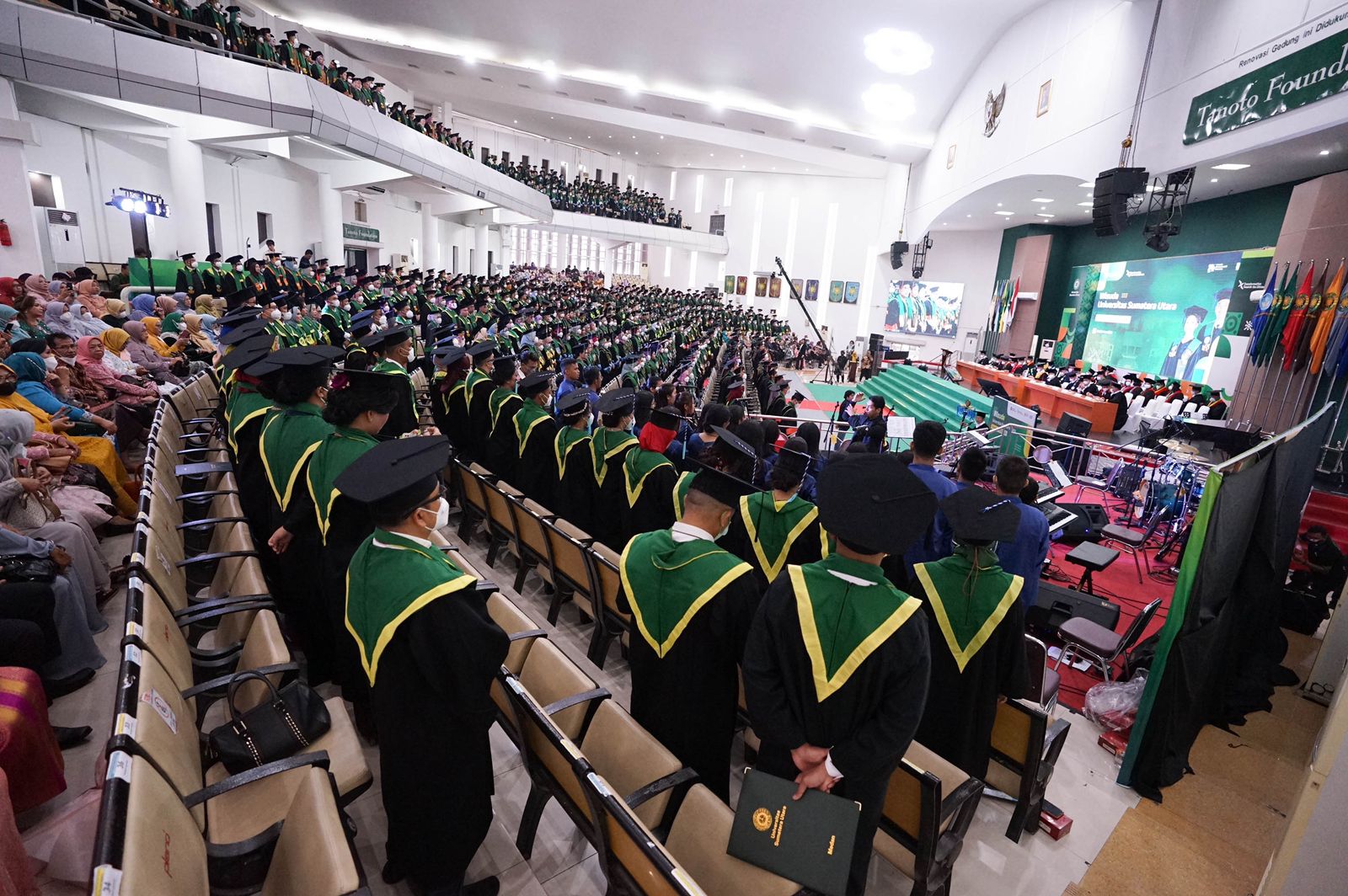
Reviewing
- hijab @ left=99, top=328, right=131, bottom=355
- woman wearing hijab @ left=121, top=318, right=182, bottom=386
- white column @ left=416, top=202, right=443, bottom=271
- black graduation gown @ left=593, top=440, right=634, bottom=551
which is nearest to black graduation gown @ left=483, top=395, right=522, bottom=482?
black graduation gown @ left=593, top=440, right=634, bottom=551

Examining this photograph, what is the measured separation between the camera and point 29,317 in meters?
5.72

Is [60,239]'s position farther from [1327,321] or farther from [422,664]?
[1327,321]

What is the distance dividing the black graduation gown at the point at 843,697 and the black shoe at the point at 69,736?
2.78 m

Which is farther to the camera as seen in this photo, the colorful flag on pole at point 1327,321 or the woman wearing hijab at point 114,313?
the colorful flag on pole at point 1327,321

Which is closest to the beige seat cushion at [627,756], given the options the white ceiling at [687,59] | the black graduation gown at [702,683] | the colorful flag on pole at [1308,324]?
the black graduation gown at [702,683]

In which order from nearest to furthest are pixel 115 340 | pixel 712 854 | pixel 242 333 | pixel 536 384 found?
pixel 712 854
pixel 536 384
pixel 242 333
pixel 115 340

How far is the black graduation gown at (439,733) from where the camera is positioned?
1.84 metres

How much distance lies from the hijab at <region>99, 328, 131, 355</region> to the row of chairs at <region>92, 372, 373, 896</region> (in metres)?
4.71

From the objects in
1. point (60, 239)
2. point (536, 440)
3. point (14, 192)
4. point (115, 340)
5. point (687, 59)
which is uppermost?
point (687, 59)

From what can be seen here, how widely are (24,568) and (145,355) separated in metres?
5.50

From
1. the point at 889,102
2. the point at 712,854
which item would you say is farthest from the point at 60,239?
the point at 889,102

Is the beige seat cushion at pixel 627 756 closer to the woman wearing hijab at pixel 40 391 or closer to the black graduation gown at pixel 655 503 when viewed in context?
the black graduation gown at pixel 655 503

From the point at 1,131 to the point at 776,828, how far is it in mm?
13220

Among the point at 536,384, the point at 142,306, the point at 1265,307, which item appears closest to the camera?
the point at 536,384
